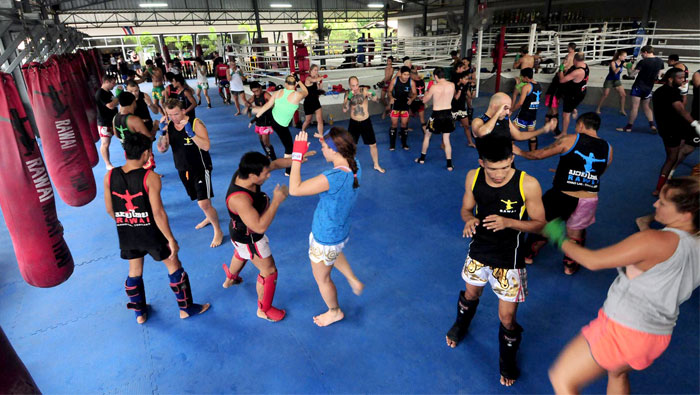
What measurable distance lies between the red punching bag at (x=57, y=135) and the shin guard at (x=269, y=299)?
1.65 meters

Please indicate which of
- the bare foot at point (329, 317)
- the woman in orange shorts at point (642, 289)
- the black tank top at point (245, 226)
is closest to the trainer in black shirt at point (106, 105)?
the black tank top at point (245, 226)

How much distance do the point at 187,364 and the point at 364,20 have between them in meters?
28.6

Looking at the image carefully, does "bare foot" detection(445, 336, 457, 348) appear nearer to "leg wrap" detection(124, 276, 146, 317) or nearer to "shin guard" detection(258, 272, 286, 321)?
"shin guard" detection(258, 272, 286, 321)

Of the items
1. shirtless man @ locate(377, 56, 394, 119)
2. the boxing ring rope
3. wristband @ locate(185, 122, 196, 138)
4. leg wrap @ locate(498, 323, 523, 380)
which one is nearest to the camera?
leg wrap @ locate(498, 323, 523, 380)

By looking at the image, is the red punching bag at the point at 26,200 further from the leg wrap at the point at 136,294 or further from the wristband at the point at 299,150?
the wristband at the point at 299,150

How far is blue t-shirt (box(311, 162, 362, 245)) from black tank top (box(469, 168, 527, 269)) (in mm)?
791

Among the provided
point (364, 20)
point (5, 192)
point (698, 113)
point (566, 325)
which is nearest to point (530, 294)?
point (566, 325)

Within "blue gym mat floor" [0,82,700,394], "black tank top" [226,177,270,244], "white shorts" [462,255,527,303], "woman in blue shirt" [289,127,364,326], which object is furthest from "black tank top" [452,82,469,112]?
"white shorts" [462,255,527,303]

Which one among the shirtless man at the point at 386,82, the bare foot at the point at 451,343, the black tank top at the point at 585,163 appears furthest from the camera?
the shirtless man at the point at 386,82

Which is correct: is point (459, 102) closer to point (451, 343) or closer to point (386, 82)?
point (386, 82)

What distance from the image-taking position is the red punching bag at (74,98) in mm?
3151

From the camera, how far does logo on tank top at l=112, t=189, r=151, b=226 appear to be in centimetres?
264

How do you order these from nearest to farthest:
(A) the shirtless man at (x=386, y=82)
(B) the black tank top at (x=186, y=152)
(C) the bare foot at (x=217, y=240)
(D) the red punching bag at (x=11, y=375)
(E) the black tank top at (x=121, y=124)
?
(D) the red punching bag at (x=11, y=375), (B) the black tank top at (x=186, y=152), (C) the bare foot at (x=217, y=240), (E) the black tank top at (x=121, y=124), (A) the shirtless man at (x=386, y=82)

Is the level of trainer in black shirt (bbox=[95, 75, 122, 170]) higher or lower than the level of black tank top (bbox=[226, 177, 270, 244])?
higher
